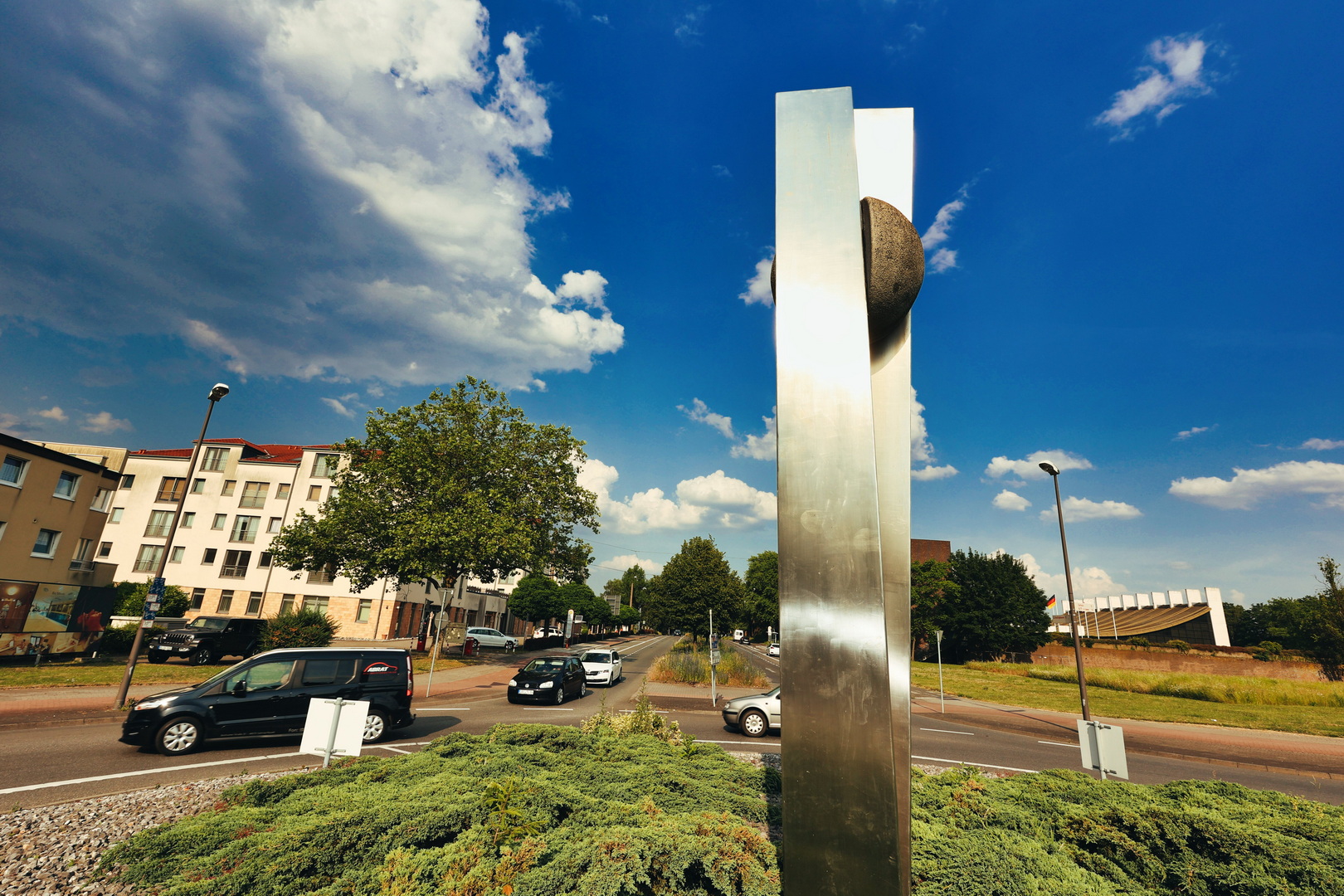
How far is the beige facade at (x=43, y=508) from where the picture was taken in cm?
2600

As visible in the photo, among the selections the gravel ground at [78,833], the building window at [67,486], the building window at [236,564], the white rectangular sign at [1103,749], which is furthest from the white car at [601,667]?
the building window at [236,564]

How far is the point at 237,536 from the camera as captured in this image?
4250 cm

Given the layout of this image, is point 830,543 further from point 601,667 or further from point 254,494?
point 254,494

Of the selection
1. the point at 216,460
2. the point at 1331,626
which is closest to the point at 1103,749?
the point at 1331,626

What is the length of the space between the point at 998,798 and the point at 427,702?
1643 centimetres

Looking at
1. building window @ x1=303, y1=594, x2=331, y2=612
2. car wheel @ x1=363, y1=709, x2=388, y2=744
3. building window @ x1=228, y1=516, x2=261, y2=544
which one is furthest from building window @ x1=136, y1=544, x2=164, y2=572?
car wheel @ x1=363, y1=709, x2=388, y2=744

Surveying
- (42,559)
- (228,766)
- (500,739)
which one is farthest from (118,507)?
(500,739)

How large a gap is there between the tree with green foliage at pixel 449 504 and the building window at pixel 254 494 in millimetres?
19039

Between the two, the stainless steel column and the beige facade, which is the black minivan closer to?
the stainless steel column

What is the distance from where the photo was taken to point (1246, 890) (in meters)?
4.03

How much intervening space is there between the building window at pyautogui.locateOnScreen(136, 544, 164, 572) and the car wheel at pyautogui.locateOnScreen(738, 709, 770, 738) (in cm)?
4922

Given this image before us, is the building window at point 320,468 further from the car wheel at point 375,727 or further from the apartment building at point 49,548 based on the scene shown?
the car wheel at point 375,727

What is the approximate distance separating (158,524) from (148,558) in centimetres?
253

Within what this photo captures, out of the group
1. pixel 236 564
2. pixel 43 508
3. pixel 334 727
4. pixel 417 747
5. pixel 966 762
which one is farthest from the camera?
pixel 236 564
